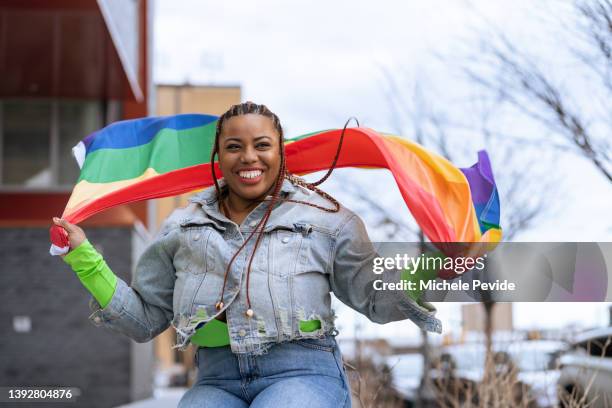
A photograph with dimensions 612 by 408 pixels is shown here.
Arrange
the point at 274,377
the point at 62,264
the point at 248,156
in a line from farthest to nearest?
the point at 62,264 → the point at 248,156 → the point at 274,377

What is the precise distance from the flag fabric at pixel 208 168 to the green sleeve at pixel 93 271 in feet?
0.19

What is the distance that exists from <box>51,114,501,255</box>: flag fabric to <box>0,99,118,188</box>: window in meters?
13.4

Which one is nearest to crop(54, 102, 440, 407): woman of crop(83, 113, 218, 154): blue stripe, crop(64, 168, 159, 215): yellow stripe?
crop(64, 168, 159, 215): yellow stripe

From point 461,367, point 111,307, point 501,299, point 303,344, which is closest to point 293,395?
point 303,344

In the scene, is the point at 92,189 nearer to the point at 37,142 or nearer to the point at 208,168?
the point at 208,168

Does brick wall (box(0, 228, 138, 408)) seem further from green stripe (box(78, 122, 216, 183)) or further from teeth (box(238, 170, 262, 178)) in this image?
teeth (box(238, 170, 262, 178))

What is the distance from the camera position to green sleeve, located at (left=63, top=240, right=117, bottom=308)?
347 cm

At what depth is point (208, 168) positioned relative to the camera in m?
4.18

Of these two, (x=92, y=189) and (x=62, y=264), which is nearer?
(x=92, y=189)

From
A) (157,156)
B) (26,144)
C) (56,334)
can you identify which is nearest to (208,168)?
(157,156)

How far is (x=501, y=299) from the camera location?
12.8 ft

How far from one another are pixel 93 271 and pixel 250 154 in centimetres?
73

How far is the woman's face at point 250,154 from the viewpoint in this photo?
3.43 m

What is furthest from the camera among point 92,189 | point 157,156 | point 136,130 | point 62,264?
point 62,264
